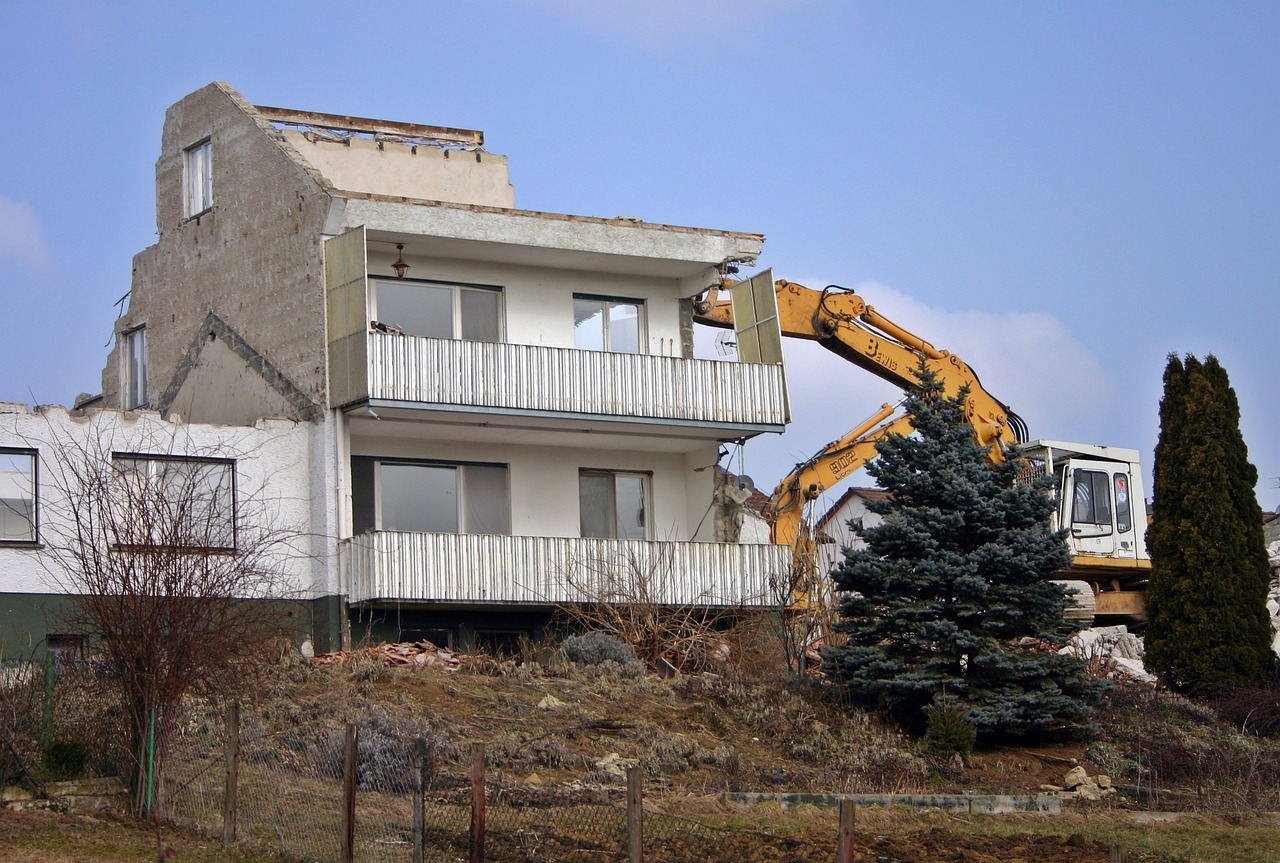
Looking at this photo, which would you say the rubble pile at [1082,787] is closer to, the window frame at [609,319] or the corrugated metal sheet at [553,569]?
the corrugated metal sheet at [553,569]

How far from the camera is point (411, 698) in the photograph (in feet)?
71.9

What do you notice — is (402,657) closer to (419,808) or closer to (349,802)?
(349,802)

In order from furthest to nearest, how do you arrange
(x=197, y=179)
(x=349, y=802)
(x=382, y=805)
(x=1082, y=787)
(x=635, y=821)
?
(x=197, y=179), (x=1082, y=787), (x=382, y=805), (x=349, y=802), (x=635, y=821)

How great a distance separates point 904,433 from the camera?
32.4m

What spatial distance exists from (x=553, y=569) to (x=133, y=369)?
1076cm

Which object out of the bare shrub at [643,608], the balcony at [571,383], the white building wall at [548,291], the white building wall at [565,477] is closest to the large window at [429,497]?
the white building wall at [565,477]

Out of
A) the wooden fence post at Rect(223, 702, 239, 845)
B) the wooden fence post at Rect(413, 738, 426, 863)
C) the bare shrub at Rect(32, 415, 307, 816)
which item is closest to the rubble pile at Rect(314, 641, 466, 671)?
the bare shrub at Rect(32, 415, 307, 816)

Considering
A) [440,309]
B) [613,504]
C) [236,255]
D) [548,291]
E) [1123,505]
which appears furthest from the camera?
[1123,505]

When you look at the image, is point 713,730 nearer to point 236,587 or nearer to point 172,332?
point 236,587

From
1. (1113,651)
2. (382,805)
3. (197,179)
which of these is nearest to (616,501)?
(197,179)

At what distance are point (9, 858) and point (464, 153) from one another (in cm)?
2081

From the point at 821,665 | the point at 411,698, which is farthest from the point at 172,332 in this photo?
the point at 821,665

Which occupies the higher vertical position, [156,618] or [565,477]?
[565,477]

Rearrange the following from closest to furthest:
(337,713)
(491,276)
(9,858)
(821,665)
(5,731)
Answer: (9,858), (5,731), (337,713), (821,665), (491,276)
